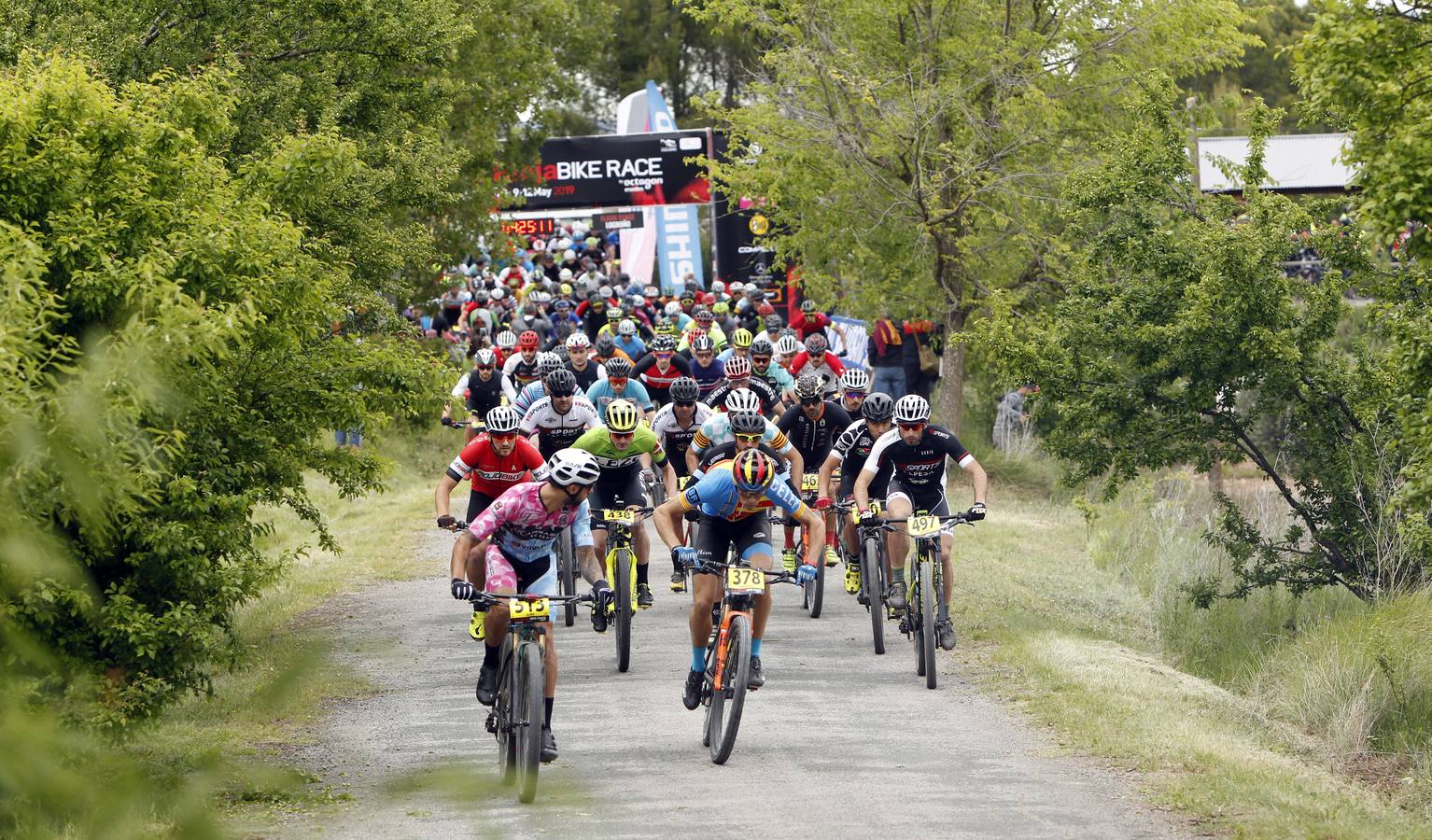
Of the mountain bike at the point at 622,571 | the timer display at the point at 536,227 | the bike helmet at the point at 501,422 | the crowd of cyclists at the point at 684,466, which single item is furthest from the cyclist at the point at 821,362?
the timer display at the point at 536,227

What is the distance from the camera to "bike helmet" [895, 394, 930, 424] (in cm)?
1273

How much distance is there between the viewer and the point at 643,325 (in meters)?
30.2

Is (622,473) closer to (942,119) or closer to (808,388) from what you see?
(808,388)

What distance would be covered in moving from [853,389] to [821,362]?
10.2 ft

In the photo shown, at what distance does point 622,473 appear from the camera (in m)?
13.9

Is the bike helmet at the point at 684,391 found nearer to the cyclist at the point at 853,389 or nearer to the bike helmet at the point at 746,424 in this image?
the cyclist at the point at 853,389

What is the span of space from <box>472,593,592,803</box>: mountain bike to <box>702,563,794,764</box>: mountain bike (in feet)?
3.05

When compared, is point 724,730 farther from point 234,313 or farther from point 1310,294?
point 1310,294

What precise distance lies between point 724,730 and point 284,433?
3.57 meters

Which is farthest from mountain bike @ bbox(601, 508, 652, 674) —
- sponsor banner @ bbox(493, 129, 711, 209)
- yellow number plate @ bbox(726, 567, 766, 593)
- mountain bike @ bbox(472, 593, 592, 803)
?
sponsor banner @ bbox(493, 129, 711, 209)

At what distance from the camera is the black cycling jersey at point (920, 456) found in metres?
13.0

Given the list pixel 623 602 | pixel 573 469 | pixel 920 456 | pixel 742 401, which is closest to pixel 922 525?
pixel 920 456

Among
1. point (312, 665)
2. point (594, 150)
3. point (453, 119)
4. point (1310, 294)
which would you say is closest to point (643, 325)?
point (453, 119)

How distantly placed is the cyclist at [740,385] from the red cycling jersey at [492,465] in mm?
3966
